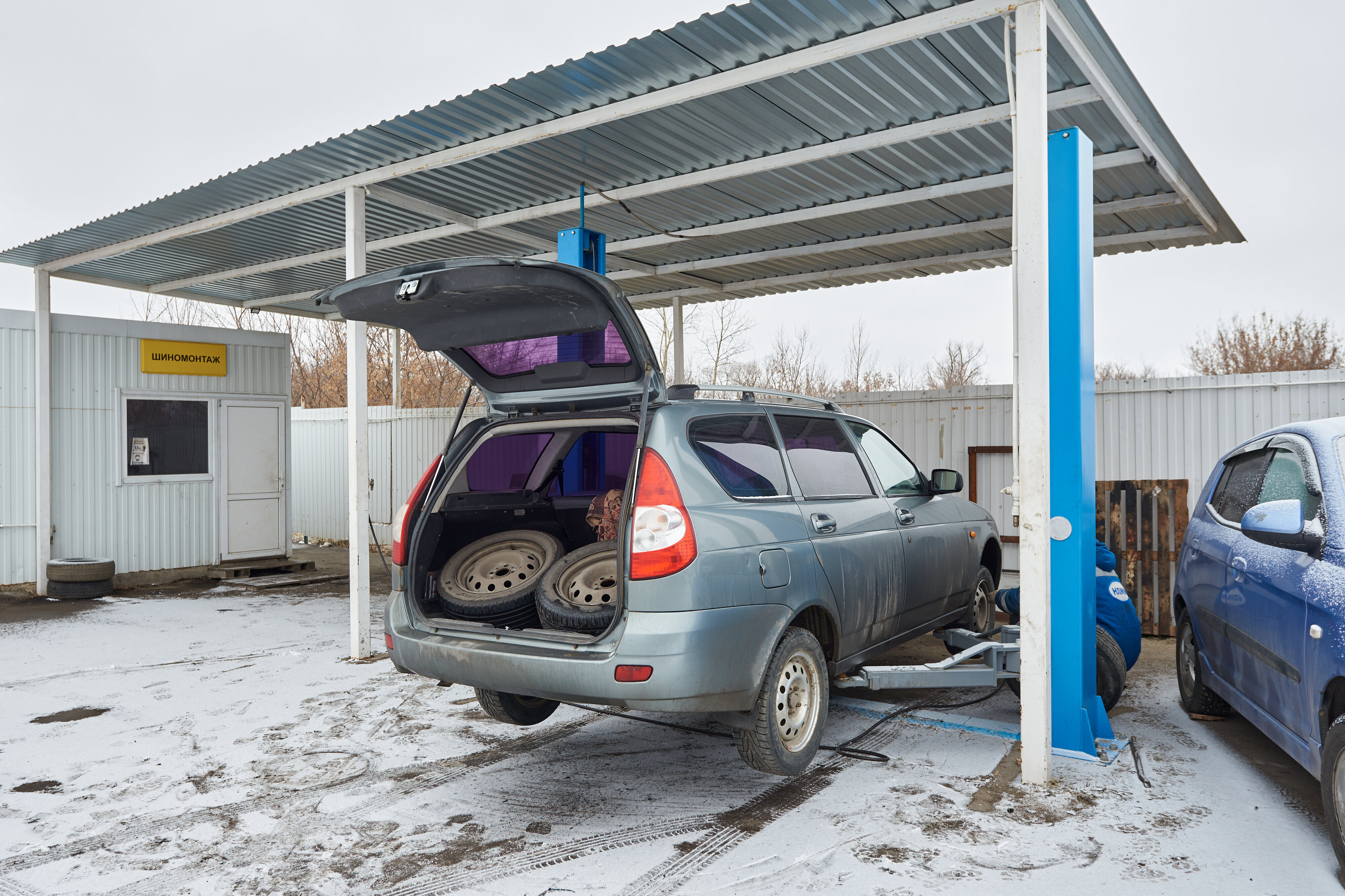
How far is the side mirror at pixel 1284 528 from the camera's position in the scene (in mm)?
3375

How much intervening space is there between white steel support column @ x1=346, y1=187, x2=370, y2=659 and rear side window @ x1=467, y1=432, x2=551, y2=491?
2.33 meters

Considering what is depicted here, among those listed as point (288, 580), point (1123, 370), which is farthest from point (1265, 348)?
point (288, 580)

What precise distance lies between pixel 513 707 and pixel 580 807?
0.89 metres

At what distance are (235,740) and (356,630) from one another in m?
1.93

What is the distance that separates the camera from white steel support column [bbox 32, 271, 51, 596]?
10367mm

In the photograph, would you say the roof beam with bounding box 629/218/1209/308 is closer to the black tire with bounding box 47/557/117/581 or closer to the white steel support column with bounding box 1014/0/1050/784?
the white steel support column with bounding box 1014/0/1050/784

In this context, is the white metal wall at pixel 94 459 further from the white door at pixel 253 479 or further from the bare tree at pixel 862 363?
the bare tree at pixel 862 363

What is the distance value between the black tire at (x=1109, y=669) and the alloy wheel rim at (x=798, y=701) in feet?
Result: 5.31

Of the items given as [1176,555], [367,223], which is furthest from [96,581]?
[1176,555]

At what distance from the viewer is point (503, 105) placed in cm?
593

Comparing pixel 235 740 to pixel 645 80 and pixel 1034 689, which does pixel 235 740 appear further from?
pixel 645 80

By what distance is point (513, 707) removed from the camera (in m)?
4.59

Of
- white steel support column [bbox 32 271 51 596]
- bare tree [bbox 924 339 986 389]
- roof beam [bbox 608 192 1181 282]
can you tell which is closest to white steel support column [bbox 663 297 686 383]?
roof beam [bbox 608 192 1181 282]

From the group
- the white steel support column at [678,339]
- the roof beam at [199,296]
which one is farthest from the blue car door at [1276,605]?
the roof beam at [199,296]
